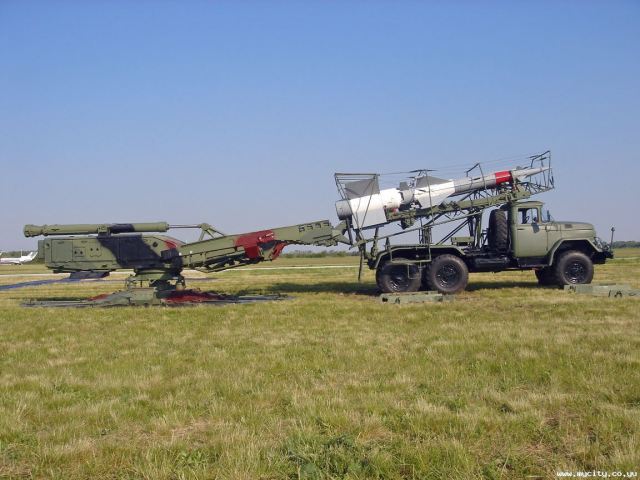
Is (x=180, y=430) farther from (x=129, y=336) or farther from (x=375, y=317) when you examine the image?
(x=375, y=317)

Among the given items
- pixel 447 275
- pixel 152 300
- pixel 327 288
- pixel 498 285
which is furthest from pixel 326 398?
pixel 498 285

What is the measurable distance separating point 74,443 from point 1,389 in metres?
2.40

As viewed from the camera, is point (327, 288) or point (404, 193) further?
point (327, 288)

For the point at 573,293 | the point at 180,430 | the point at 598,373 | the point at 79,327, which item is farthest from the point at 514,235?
the point at 180,430

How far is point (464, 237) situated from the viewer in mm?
15977

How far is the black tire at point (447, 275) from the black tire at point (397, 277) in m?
0.39

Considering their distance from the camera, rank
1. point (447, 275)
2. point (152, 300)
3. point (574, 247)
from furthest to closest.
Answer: point (574, 247), point (447, 275), point (152, 300)

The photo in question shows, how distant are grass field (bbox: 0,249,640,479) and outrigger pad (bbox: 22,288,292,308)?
10.4ft

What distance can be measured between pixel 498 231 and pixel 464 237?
97cm

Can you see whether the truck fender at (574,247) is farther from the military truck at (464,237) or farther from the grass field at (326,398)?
the grass field at (326,398)

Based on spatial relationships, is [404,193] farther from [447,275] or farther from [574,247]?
[574,247]

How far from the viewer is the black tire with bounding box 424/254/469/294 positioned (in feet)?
49.6

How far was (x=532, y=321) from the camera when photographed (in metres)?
9.85

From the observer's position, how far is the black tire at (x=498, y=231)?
15.7 metres
